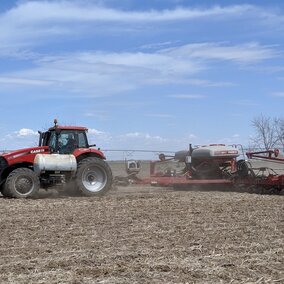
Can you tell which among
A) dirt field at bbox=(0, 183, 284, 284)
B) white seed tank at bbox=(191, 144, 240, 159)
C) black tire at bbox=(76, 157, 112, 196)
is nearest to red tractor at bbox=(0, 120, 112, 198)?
black tire at bbox=(76, 157, 112, 196)

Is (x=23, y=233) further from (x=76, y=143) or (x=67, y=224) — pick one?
(x=76, y=143)

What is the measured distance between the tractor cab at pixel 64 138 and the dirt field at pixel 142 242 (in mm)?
3158

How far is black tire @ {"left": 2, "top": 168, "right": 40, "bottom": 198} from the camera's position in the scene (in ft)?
51.8

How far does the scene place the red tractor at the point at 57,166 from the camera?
52.2 ft

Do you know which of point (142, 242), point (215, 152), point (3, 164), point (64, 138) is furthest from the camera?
point (215, 152)

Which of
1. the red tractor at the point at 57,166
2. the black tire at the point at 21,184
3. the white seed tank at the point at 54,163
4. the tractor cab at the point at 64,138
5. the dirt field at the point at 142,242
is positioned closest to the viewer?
the dirt field at the point at 142,242

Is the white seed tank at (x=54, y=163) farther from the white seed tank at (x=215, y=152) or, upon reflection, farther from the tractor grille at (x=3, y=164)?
the white seed tank at (x=215, y=152)

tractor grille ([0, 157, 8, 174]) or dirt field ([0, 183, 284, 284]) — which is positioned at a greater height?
tractor grille ([0, 157, 8, 174])

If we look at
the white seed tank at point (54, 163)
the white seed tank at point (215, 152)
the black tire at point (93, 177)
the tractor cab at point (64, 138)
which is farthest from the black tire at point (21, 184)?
the white seed tank at point (215, 152)

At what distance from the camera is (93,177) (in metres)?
17.3

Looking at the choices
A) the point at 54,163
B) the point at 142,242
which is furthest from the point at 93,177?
the point at 142,242

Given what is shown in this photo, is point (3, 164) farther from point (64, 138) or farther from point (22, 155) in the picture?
point (64, 138)

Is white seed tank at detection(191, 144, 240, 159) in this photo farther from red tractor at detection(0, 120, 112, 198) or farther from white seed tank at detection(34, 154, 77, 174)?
white seed tank at detection(34, 154, 77, 174)

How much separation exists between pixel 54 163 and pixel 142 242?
817 centimetres
